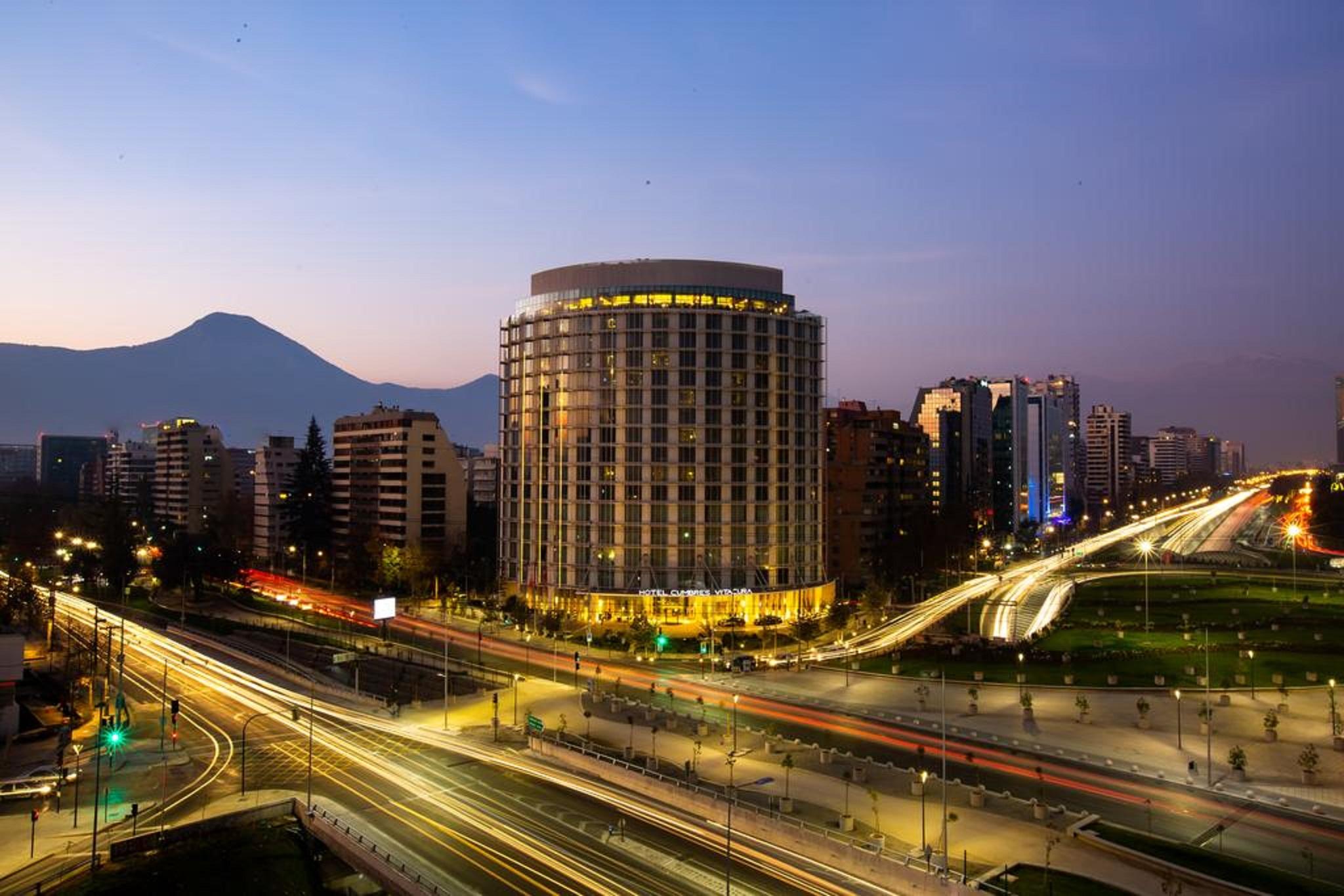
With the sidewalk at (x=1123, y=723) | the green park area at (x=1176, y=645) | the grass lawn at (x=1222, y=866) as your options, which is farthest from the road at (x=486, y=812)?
the green park area at (x=1176, y=645)

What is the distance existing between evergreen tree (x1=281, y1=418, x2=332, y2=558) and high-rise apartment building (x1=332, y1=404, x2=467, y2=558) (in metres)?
3.97

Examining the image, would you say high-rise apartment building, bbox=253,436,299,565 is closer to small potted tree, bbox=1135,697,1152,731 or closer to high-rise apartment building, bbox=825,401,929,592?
high-rise apartment building, bbox=825,401,929,592

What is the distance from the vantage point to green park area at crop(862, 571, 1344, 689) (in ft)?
257

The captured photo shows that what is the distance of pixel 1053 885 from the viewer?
3897 centimetres

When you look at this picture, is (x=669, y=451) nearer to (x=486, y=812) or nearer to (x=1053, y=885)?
(x=486, y=812)

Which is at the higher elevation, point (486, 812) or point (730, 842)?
point (730, 842)

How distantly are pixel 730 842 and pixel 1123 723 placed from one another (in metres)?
36.6

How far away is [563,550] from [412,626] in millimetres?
21486

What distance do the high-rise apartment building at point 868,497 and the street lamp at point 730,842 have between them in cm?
9204

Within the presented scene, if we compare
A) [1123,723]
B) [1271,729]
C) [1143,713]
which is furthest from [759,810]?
[1271,729]

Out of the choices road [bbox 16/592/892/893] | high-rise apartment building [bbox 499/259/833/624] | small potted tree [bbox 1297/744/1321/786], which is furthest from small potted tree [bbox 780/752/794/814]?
high-rise apartment building [bbox 499/259/833/624]

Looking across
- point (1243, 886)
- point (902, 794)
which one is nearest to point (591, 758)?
point (902, 794)

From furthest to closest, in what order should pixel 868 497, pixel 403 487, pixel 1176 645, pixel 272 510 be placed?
pixel 272 510, pixel 868 497, pixel 403 487, pixel 1176 645

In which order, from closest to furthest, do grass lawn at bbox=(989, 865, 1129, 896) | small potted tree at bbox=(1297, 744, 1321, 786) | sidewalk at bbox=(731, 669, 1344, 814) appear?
grass lawn at bbox=(989, 865, 1129, 896) < small potted tree at bbox=(1297, 744, 1321, 786) < sidewalk at bbox=(731, 669, 1344, 814)
